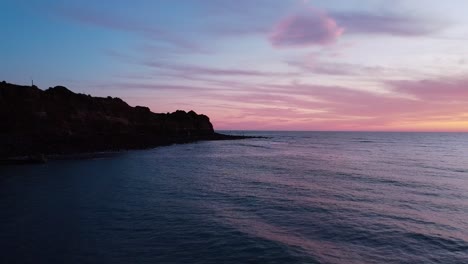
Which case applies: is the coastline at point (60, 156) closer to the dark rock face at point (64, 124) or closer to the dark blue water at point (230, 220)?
the dark rock face at point (64, 124)

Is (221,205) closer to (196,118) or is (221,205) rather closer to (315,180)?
(315,180)

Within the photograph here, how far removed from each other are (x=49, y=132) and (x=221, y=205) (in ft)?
195

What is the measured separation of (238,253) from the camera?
49.6ft

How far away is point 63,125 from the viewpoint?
79.9 metres

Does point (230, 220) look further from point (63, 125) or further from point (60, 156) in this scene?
point (63, 125)

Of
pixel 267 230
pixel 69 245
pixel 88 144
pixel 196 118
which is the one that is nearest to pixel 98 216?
pixel 69 245

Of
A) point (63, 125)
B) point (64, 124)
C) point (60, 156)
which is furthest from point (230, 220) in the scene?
point (64, 124)

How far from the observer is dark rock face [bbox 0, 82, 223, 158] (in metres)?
62.7

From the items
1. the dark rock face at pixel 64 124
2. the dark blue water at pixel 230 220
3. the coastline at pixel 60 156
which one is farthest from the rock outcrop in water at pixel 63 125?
the dark blue water at pixel 230 220

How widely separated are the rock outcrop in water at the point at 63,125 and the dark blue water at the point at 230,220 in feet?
85.8

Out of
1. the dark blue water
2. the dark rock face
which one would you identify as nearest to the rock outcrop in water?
the dark rock face

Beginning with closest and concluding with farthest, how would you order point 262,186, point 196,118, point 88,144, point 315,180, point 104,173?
point 262,186 → point 315,180 → point 104,173 → point 88,144 → point 196,118

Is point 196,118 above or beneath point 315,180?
above

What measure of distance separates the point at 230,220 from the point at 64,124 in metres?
71.3
